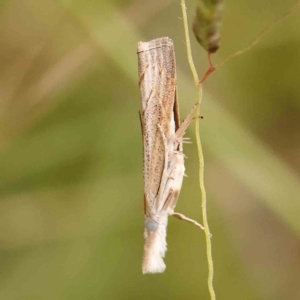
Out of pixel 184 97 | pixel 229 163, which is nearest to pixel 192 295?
pixel 229 163

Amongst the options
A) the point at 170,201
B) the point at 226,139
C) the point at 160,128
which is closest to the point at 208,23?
the point at 160,128

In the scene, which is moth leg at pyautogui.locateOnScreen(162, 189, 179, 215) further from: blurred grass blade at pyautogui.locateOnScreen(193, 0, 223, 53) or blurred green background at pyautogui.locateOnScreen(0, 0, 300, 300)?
blurred green background at pyautogui.locateOnScreen(0, 0, 300, 300)

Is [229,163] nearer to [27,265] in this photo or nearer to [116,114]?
[116,114]

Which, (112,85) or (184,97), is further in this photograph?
(112,85)

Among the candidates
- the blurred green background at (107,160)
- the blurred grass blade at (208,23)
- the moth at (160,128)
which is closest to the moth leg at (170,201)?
the moth at (160,128)

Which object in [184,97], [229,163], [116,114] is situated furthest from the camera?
[116,114]

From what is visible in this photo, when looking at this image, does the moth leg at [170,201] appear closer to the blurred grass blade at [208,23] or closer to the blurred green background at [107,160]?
the blurred grass blade at [208,23]

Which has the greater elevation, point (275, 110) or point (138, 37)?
point (138, 37)
